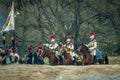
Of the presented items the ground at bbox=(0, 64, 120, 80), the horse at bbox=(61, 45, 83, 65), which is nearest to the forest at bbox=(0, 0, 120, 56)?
the horse at bbox=(61, 45, 83, 65)

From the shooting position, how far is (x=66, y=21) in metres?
15.9

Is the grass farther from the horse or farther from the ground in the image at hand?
the ground

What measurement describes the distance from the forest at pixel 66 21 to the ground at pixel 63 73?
12.4 feet

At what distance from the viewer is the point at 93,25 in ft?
52.2

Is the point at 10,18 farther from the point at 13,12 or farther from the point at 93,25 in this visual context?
the point at 93,25

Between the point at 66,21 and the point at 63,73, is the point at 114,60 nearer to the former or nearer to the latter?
the point at 66,21

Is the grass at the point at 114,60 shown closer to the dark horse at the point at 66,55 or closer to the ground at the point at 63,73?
the ground at the point at 63,73

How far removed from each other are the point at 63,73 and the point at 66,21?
16.1ft

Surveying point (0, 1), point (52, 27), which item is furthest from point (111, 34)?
point (0, 1)

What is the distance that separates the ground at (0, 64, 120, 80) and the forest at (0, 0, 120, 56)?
12.4 ft

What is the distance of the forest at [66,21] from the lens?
15508 mm

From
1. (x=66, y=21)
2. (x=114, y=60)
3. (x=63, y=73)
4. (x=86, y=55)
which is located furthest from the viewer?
(x=66, y=21)

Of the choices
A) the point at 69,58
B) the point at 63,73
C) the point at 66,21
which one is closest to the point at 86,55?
the point at 69,58

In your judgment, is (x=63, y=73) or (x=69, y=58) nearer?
(x=63, y=73)
